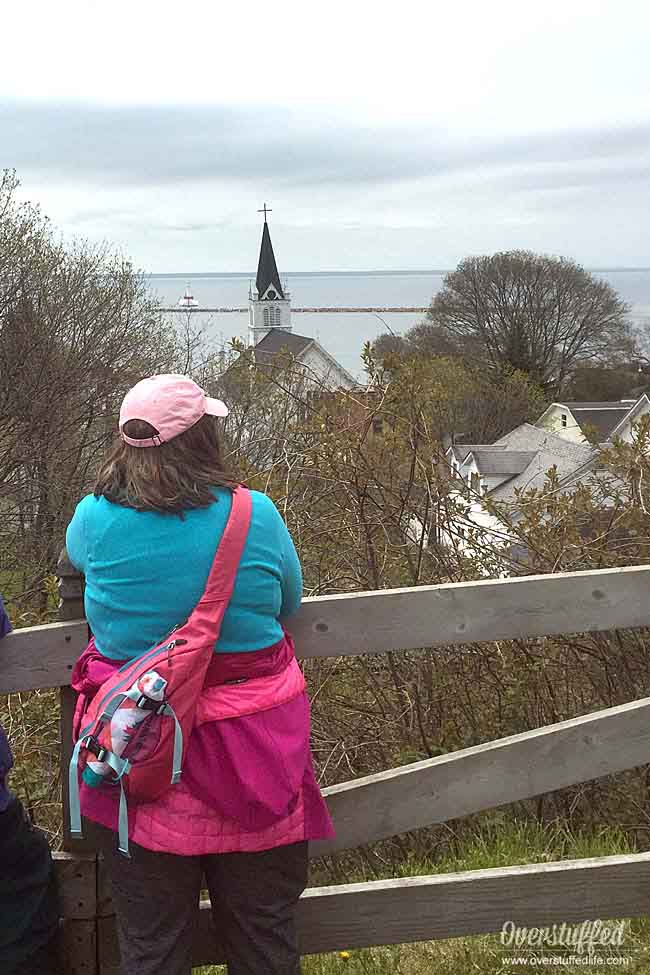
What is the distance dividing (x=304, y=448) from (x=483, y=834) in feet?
7.18

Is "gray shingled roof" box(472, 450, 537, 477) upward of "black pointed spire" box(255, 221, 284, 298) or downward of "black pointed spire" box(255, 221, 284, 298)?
downward

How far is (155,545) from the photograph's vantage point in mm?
2186

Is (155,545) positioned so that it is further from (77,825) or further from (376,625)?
(77,825)

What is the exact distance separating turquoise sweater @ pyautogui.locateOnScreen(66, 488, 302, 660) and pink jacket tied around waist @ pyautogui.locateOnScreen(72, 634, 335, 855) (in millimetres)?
73

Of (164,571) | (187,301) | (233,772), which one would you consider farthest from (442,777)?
(187,301)

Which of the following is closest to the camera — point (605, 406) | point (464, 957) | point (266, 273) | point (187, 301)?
point (464, 957)

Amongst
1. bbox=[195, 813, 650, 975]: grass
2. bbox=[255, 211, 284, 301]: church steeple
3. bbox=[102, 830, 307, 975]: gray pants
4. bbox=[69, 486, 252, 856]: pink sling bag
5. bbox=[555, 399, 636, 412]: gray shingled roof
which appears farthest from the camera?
bbox=[255, 211, 284, 301]: church steeple

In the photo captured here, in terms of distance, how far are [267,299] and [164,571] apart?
89.0 meters

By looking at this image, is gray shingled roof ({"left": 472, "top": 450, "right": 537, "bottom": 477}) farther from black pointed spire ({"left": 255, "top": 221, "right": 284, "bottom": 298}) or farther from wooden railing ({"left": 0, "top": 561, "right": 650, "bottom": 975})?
black pointed spire ({"left": 255, "top": 221, "right": 284, "bottom": 298})

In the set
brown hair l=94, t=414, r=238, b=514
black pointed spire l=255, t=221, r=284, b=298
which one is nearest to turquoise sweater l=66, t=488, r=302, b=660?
brown hair l=94, t=414, r=238, b=514

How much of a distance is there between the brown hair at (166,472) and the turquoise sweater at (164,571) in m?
0.02

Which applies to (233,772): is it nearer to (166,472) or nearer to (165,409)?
(166,472)

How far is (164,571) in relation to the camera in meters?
2.19

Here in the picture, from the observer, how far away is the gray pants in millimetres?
2287
